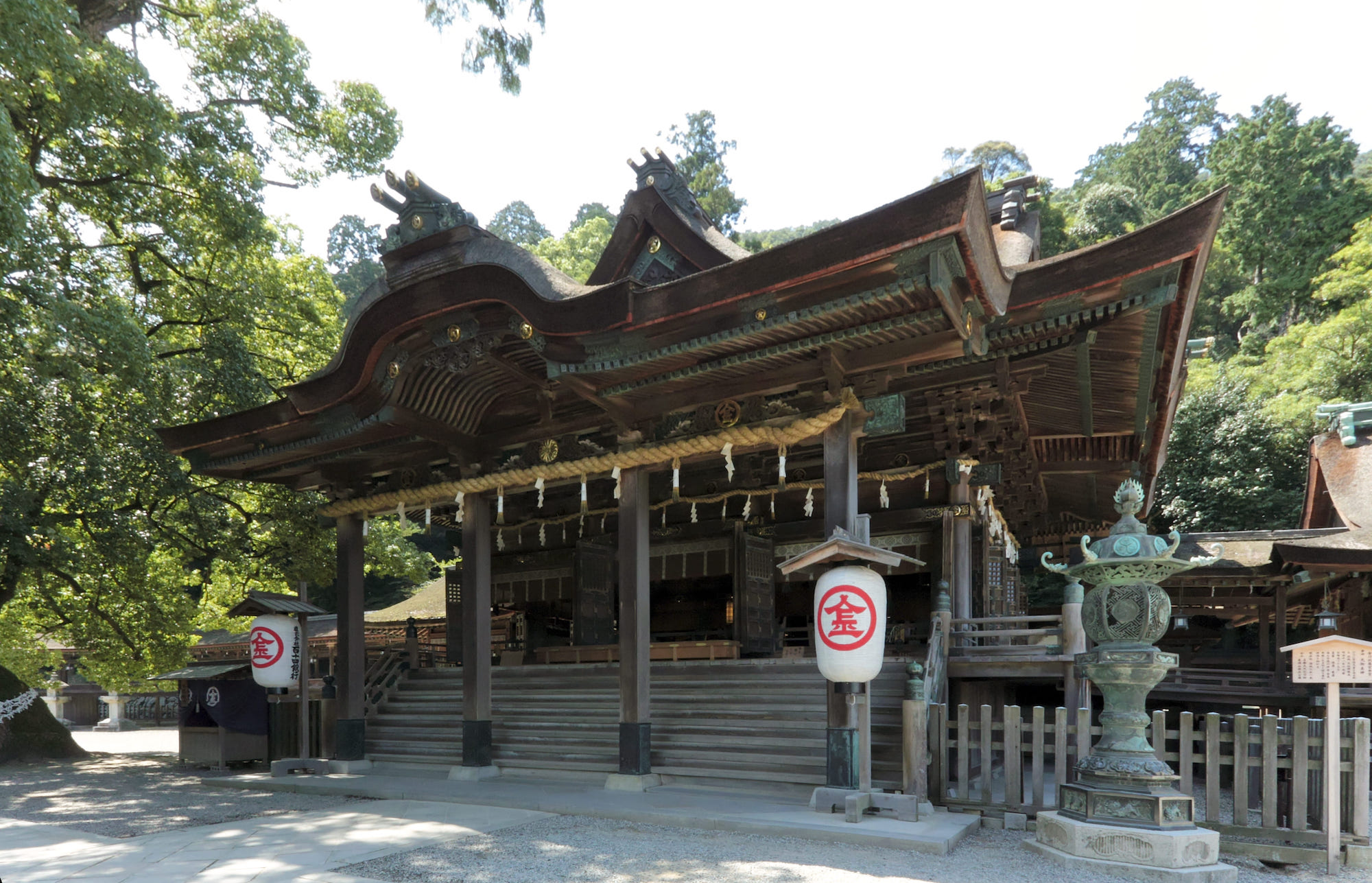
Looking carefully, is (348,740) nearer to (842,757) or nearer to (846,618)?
(842,757)

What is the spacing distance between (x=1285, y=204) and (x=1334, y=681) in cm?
3006

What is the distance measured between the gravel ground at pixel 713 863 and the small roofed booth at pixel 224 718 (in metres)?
7.18

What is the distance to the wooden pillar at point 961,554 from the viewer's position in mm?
11586

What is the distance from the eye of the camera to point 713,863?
599 centimetres

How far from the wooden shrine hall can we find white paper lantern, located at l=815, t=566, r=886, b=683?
2.32 feet

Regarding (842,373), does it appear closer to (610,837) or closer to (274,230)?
(610,837)

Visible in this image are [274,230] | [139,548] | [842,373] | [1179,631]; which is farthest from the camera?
[1179,631]

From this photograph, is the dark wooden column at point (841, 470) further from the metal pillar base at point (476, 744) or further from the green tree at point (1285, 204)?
the green tree at point (1285, 204)

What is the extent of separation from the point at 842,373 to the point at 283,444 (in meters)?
7.15

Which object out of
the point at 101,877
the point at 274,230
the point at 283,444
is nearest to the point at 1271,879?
the point at 101,877

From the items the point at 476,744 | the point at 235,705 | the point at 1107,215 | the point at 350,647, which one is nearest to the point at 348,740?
the point at 350,647

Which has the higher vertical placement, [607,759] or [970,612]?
[970,612]

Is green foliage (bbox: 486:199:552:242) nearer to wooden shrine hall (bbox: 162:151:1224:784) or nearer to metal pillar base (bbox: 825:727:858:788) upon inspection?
wooden shrine hall (bbox: 162:151:1224:784)

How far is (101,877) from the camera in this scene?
571 cm
